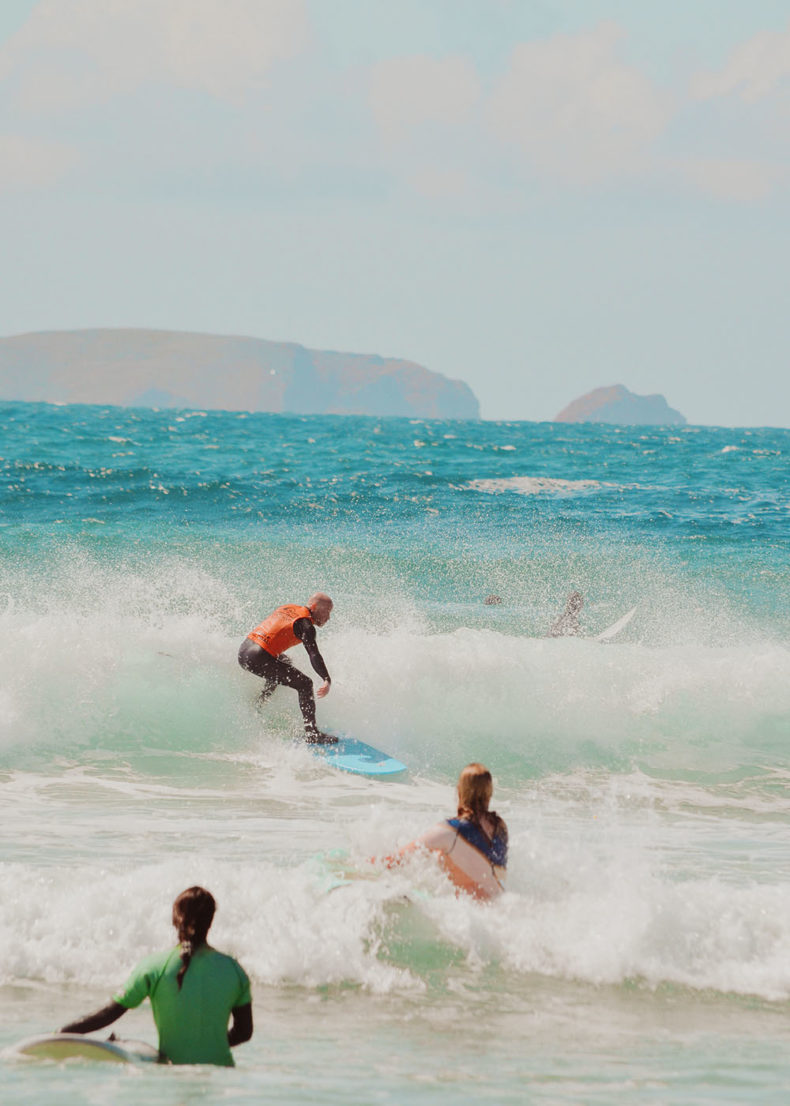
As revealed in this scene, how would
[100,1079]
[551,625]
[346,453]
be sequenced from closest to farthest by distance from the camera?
1. [100,1079]
2. [551,625]
3. [346,453]

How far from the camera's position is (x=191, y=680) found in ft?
39.1

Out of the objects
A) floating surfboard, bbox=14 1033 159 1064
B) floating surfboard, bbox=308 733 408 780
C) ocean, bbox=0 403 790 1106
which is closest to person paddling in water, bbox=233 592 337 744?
floating surfboard, bbox=308 733 408 780

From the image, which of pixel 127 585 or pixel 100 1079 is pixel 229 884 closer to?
pixel 100 1079

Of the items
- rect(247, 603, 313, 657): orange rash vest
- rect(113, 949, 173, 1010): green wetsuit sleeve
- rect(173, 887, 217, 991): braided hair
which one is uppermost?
rect(247, 603, 313, 657): orange rash vest

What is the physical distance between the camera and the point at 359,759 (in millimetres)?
10328

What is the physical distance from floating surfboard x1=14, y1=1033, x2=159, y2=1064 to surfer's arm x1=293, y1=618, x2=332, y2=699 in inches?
221

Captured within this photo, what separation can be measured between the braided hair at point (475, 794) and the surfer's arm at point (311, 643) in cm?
401

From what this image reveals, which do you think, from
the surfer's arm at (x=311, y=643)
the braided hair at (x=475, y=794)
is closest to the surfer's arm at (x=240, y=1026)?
the braided hair at (x=475, y=794)

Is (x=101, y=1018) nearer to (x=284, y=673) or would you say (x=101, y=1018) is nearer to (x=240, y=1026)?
(x=240, y=1026)

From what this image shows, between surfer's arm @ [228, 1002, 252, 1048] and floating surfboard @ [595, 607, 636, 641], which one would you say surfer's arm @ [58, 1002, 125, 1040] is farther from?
floating surfboard @ [595, 607, 636, 641]

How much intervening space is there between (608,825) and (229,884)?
381 centimetres

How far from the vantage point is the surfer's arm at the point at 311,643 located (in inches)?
391

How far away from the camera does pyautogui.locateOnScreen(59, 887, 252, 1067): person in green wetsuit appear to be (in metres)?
4.09

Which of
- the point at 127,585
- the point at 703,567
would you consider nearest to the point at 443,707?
the point at 127,585
